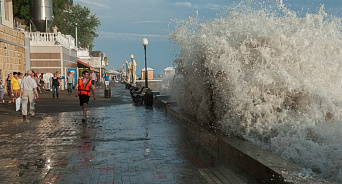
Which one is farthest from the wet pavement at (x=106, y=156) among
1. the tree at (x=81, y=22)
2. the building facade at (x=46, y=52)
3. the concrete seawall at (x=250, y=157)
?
the tree at (x=81, y=22)

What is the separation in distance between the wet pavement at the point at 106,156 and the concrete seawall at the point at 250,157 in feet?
0.55

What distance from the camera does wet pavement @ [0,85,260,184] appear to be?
615 centimetres

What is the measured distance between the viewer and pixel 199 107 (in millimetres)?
10875

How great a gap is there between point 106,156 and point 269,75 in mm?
3657

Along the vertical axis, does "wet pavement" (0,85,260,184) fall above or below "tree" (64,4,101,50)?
below

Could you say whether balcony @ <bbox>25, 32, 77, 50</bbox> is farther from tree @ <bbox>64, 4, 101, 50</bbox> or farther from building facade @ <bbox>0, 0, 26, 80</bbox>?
tree @ <bbox>64, 4, 101, 50</bbox>

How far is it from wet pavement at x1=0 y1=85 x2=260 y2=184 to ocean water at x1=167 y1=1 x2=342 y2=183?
1144 millimetres

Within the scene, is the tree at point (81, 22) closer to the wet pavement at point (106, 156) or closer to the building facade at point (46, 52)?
the building facade at point (46, 52)

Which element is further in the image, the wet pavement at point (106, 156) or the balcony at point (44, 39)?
the balcony at point (44, 39)

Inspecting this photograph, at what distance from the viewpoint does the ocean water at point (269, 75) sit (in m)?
8.09

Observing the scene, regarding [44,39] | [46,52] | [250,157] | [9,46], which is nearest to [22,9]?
[44,39]

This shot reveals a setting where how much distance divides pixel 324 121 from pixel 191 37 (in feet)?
13.7

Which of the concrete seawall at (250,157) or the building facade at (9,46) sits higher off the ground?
the building facade at (9,46)

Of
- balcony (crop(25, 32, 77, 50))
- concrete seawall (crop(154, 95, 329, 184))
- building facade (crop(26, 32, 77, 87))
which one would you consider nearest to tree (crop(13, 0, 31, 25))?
building facade (crop(26, 32, 77, 87))
